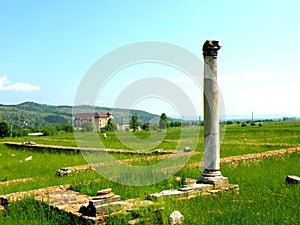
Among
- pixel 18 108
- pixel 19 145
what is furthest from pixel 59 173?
pixel 18 108

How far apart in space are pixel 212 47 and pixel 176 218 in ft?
12.8

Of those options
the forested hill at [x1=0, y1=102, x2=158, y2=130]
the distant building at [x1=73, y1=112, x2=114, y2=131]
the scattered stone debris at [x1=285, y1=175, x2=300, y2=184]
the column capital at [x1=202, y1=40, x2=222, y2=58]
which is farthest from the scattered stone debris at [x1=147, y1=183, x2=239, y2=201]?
the forested hill at [x1=0, y1=102, x2=158, y2=130]

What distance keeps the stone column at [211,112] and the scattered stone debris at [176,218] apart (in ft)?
7.65

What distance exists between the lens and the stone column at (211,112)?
7.90 metres

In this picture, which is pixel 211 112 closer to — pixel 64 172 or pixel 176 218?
pixel 176 218

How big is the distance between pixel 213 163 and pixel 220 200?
1154 millimetres

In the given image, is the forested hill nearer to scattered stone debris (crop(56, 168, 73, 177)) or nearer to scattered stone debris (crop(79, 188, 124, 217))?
scattered stone debris (crop(56, 168, 73, 177))

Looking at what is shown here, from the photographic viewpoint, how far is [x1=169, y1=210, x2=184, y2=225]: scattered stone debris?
5531 millimetres

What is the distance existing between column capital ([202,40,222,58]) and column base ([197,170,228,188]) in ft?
8.07

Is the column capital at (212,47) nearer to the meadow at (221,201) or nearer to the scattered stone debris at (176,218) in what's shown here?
the meadow at (221,201)

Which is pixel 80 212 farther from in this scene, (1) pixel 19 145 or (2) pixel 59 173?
(1) pixel 19 145

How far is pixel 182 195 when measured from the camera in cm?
697

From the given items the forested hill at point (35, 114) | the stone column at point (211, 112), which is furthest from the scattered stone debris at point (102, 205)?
the forested hill at point (35, 114)

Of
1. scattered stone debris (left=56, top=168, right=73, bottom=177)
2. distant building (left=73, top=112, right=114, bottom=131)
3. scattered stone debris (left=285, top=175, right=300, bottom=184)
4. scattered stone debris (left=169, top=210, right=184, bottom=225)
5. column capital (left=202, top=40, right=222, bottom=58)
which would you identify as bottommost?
scattered stone debris (left=56, top=168, right=73, bottom=177)
